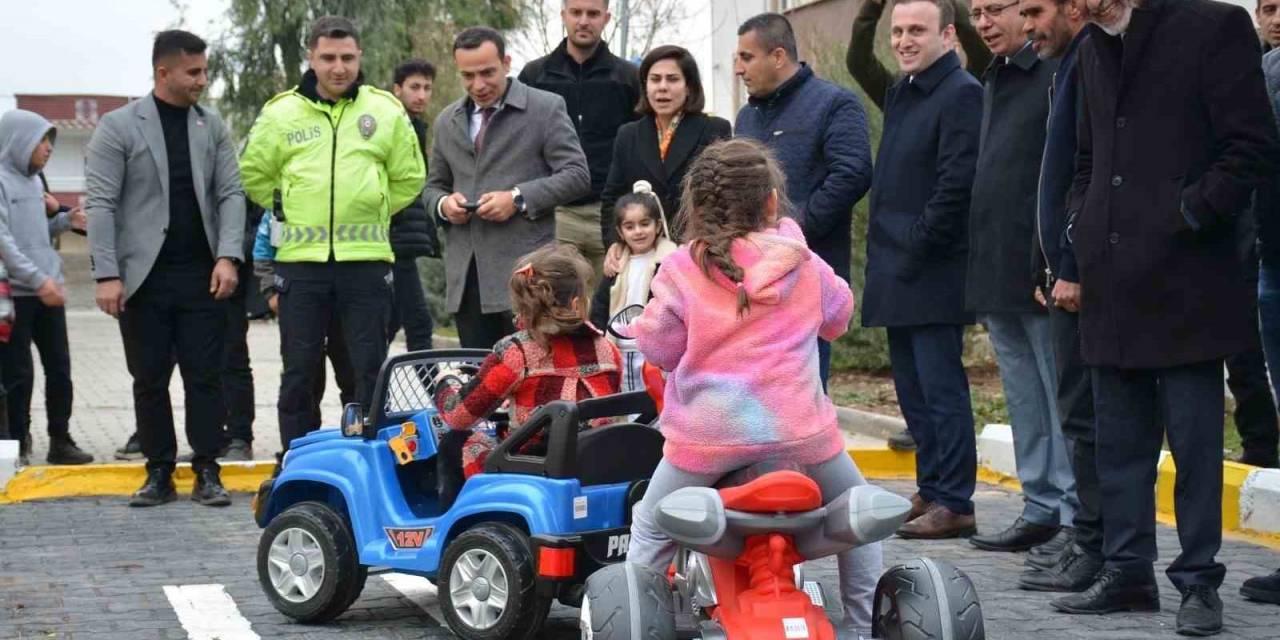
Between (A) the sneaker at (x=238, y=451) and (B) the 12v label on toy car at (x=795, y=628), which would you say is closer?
(B) the 12v label on toy car at (x=795, y=628)

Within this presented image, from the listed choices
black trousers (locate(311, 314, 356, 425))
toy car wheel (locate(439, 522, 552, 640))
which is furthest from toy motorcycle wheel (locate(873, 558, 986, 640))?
black trousers (locate(311, 314, 356, 425))

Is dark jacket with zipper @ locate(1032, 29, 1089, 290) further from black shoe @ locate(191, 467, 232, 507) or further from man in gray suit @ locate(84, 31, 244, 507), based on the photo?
black shoe @ locate(191, 467, 232, 507)

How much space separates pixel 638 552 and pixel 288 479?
72.7 inches

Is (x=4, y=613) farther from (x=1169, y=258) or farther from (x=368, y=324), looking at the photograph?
(x=1169, y=258)

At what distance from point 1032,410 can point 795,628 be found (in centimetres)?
333

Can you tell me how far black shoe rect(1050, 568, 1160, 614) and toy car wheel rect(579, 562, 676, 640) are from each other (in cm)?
198

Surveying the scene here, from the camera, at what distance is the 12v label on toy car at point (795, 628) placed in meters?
4.70

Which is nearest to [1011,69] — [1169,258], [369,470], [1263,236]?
[1263,236]

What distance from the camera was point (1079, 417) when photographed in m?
6.89

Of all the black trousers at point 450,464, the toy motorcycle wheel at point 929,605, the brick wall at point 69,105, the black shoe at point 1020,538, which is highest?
the brick wall at point 69,105

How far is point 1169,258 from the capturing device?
6.13m

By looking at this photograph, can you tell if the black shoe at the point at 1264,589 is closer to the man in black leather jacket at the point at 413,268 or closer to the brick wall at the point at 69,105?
the man in black leather jacket at the point at 413,268

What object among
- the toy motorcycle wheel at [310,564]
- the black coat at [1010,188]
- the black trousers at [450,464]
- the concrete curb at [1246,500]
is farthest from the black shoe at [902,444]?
the toy motorcycle wheel at [310,564]

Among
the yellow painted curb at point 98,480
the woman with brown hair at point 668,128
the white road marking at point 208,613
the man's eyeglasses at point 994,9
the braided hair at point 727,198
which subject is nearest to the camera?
the braided hair at point 727,198
